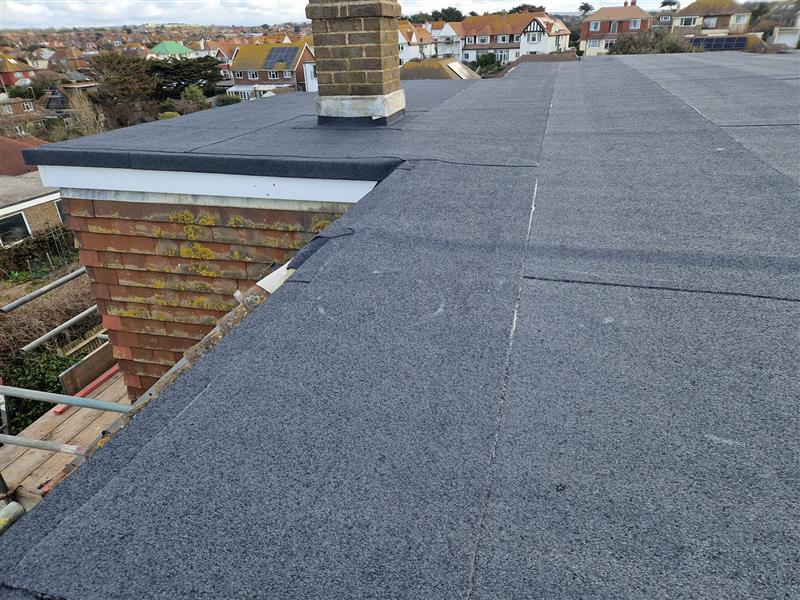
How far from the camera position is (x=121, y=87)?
3238 centimetres

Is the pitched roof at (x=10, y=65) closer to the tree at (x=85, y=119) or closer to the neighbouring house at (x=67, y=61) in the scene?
the neighbouring house at (x=67, y=61)

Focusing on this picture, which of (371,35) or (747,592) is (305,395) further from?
(371,35)

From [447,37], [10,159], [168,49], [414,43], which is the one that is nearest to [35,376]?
[10,159]

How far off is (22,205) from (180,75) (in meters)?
25.1

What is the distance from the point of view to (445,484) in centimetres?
105

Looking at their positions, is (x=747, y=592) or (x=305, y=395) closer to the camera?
(x=747, y=592)

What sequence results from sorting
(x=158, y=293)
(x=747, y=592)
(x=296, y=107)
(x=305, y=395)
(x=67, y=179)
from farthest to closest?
1. (x=296, y=107)
2. (x=158, y=293)
3. (x=67, y=179)
4. (x=305, y=395)
5. (x=747, y=592)

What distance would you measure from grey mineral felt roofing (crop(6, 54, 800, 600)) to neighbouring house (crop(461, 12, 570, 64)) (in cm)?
5407

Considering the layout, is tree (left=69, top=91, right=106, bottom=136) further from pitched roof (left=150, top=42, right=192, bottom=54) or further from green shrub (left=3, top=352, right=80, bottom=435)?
pitched roof (left=150, top=42, right=192, bottom=54)

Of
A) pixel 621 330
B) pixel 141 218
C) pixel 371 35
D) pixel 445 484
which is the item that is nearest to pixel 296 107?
pixel 371 35

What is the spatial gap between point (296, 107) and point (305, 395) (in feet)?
17.9

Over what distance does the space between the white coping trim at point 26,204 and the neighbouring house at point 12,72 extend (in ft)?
143

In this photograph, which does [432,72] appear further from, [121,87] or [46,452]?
[121,87]

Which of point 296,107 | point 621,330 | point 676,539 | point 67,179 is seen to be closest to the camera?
Result: point 676,539
